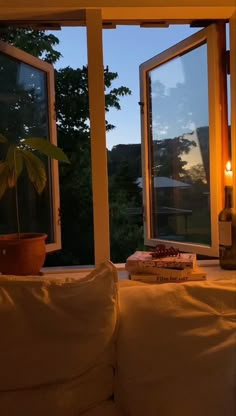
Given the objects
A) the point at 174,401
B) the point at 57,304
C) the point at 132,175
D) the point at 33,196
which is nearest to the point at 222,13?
the point at 33,196

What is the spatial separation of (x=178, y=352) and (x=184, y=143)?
1.39 meters

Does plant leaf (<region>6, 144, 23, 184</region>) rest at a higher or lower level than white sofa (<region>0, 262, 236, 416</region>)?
higher

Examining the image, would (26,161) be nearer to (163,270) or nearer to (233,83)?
(163,270)

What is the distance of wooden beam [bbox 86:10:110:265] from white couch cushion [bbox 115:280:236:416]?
0.56 metres

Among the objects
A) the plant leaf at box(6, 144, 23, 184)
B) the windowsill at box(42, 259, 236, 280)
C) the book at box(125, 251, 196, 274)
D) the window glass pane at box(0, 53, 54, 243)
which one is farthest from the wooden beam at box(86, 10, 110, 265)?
the window glass pane at box(0, 53, 54, 243)

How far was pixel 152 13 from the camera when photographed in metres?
1.88

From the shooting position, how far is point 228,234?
1882 mm

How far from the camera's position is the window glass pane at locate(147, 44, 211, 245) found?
2.15 meters

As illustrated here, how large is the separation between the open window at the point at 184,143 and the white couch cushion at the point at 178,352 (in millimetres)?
826

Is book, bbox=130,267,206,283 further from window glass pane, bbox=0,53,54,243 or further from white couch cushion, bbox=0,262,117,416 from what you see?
window glass pane, bbox=0,53,54,243

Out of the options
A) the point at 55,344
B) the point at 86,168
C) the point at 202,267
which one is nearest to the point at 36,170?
the point at 55,344

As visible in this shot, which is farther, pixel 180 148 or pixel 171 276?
pixel 180 148

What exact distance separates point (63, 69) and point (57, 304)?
2.70m

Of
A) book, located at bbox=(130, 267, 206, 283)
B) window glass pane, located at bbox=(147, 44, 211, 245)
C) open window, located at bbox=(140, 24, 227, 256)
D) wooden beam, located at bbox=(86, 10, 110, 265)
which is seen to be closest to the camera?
book, located at bbox=(130, 267, 206, 283)
